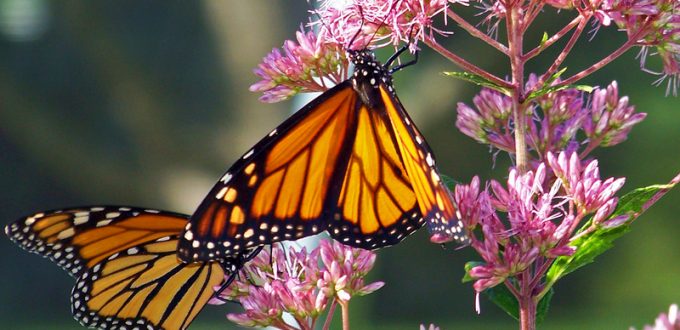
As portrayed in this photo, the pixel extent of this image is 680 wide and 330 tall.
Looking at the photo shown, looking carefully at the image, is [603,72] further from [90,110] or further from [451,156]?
[90,110]

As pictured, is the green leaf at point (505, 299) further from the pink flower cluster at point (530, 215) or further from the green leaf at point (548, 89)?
the green leaf at point (548, 89)

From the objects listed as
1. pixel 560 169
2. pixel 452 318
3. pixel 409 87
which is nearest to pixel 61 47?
pixel 409 87

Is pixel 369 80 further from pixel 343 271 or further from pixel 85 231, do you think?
pixel 85 231

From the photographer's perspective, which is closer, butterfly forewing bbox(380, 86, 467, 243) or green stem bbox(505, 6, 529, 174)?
butterfly forewing bbox(380, 86, 467, 243)

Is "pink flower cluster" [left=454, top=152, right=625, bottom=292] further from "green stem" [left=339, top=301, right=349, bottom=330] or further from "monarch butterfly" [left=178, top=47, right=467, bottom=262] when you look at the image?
"green stem" [left=339, top=301, right=349, bottom=330]

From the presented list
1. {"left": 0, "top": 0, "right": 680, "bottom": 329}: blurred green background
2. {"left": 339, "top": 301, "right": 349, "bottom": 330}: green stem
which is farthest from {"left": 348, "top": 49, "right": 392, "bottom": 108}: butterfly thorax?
{"left": 0, "top": 0, "right": 680, "bottom": 329}: blurred green background

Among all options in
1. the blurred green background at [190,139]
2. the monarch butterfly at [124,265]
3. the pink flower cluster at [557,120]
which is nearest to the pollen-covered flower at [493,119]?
the pink flower cluster at [557,120]
